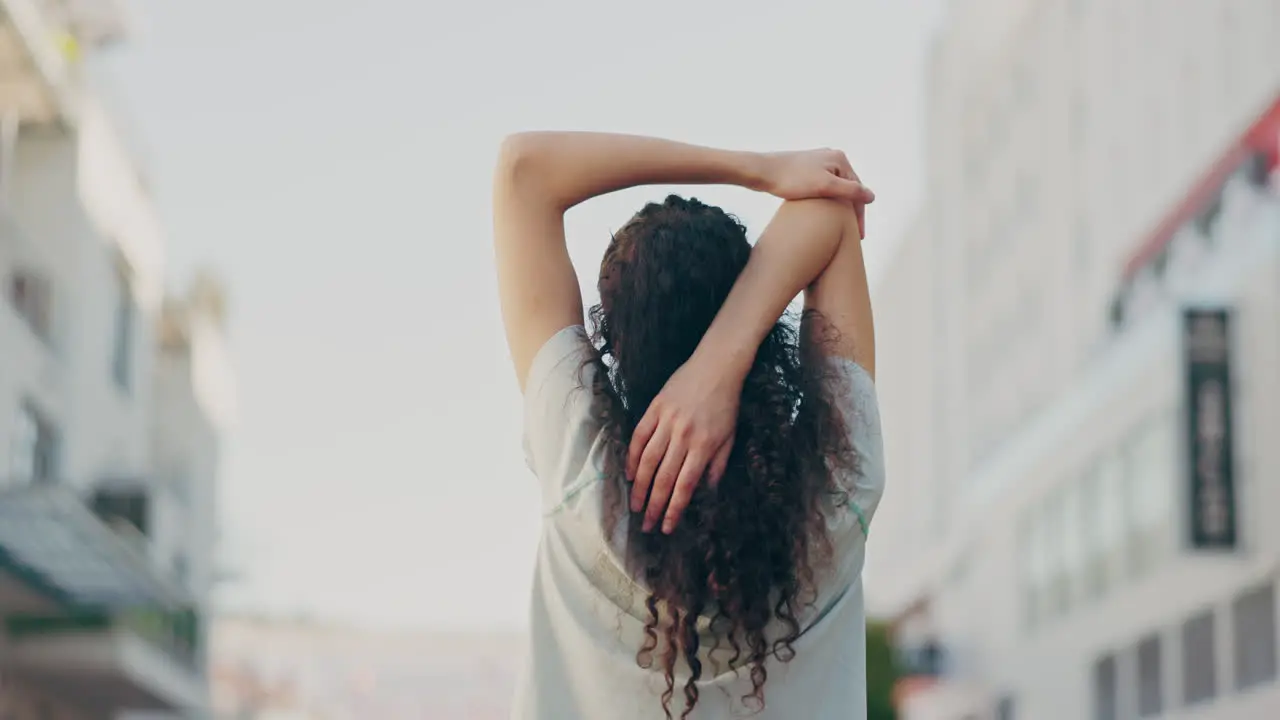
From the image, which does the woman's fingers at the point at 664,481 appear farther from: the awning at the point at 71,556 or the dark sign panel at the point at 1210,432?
the dark sign panel at the point at 1210,432

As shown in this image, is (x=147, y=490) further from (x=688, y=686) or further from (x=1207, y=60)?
(x=688, y=686)

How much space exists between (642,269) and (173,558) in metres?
33.2

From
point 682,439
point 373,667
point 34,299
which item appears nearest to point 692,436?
point 682,439

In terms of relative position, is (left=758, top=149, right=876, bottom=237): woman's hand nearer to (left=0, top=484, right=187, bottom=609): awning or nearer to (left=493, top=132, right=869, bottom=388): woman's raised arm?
(left=493, top=132, right=869, bottom=388): woman's raised arm

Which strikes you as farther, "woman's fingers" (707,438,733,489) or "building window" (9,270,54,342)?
"building window" (9,270,54,342)

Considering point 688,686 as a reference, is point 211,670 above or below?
below

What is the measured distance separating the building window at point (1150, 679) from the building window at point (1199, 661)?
156 centimetres

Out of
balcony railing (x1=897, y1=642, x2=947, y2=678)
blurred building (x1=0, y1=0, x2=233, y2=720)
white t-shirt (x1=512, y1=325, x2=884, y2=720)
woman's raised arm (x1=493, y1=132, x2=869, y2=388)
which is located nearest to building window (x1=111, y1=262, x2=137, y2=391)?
blurred building (x1=0, y1=0, x2=233, y2=720)

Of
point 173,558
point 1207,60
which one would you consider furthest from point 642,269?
point 173,558

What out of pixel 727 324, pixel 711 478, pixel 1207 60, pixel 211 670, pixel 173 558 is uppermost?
pixel 1207 60

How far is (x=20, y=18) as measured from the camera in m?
23.3

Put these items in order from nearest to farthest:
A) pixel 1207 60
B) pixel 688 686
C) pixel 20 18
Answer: pixel 688 686, pixel 20 18, pixel 1207 60

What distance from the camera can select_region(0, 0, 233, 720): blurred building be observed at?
24.2 metres

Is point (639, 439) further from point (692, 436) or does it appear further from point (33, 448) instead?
point (33, 448)
